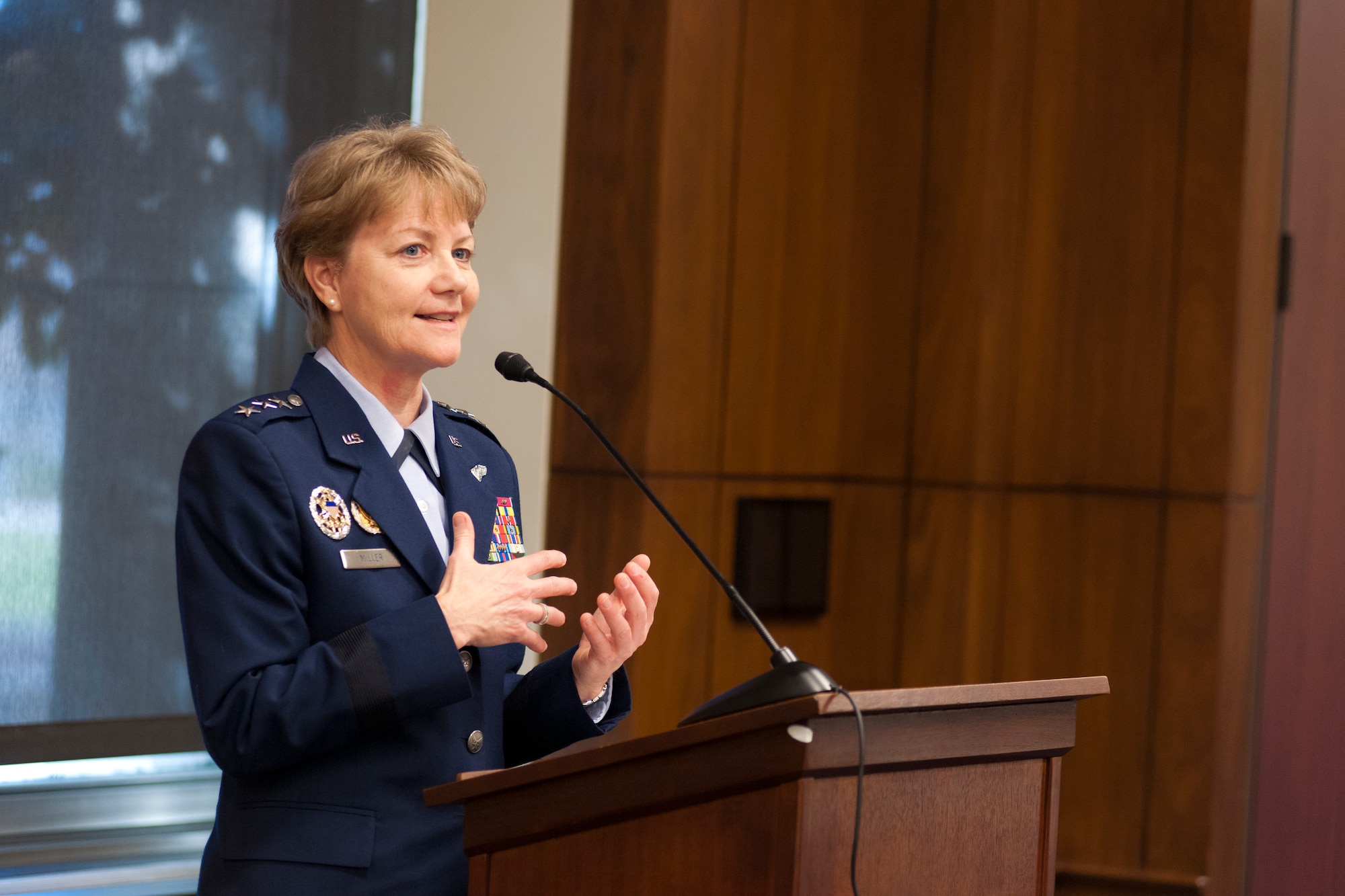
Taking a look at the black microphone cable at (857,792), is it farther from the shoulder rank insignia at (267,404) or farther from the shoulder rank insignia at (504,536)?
the shoulder rank insignia at (267,404)

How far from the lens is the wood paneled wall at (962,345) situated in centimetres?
317

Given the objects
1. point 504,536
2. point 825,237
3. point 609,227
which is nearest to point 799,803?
point 504,536

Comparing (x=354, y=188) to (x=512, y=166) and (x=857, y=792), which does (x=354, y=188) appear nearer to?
(x=857, y=792)

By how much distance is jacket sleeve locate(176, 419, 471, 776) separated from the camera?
4.50 ft

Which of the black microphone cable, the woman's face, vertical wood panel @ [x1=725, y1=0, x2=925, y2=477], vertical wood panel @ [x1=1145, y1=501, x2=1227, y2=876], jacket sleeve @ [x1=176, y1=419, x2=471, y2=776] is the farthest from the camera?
vertical wood panel @ [x1=725, y1=0, x2=925, y2=477]

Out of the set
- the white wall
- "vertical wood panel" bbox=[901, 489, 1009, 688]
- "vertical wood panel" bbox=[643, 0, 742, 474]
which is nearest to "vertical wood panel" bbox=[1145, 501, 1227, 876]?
"vertical wood panel" bbox=[901, 489, 1009, 688]

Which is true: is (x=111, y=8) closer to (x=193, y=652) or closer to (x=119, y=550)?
(x=119, y=550)

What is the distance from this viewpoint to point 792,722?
1.11 m

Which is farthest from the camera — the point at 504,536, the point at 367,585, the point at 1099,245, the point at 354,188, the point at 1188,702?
the point at 1099,245

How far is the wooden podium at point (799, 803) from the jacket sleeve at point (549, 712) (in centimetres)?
32

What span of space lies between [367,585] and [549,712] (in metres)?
0.31

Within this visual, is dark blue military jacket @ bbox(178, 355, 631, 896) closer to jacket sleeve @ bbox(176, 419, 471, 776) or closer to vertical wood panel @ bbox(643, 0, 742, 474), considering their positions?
jacket sleeve @ bbox(176, 419, 471, 776)

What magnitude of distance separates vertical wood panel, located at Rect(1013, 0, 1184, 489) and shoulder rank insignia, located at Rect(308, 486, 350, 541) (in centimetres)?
231

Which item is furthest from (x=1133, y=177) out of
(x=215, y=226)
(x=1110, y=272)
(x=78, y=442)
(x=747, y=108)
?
(x=78, y=442)
